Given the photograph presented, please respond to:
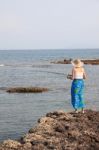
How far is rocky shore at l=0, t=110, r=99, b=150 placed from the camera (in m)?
13.3

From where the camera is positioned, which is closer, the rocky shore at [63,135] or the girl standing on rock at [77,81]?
the rocky shore at [63,135]

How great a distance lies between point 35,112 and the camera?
2491 cm

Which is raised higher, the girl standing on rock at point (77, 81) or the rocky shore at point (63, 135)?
the girl standing on rock at point (77, 81)

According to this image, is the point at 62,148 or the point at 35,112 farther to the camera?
the point at 35,112

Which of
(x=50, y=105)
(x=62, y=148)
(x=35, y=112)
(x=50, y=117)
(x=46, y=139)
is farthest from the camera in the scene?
(x=50, y=105)

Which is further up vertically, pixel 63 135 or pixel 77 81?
pixel 77 81

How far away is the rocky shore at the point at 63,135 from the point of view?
1330 cm

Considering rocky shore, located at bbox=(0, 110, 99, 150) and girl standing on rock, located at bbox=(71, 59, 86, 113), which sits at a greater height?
girl standing on rock, located at bbox=(71, 59, 86, 113)

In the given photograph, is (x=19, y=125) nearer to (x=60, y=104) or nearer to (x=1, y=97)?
(x=60, y=104)

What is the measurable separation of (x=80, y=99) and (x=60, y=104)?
10.6 metres

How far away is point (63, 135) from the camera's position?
562 inches

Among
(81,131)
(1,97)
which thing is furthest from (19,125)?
(1,97)

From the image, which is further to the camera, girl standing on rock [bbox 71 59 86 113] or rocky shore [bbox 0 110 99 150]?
girl standing on rock [bbox 71 59 86 113]

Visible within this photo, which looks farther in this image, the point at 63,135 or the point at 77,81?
the point at 77,81
